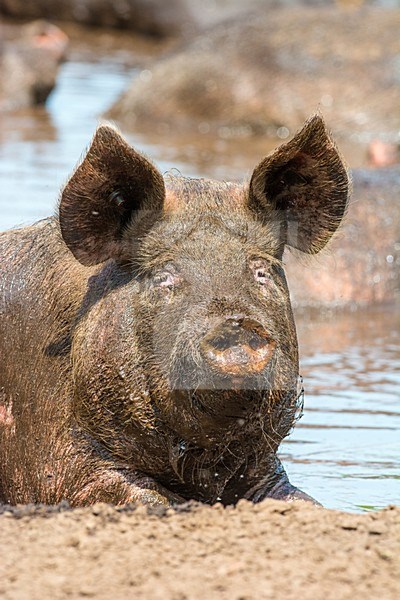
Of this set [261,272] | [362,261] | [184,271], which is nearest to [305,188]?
[261,272]

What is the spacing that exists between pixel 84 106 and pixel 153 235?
580 inches

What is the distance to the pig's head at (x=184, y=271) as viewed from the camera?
5.27m

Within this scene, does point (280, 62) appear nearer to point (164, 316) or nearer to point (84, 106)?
point (84, 106)

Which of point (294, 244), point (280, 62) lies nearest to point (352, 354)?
point (294, 244)

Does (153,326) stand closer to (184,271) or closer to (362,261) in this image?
(184,271)

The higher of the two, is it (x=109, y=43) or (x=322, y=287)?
(x=109, y=43)

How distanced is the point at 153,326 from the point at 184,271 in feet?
0.84

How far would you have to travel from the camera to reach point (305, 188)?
238 inches

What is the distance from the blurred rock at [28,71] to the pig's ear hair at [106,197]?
45.7 ft

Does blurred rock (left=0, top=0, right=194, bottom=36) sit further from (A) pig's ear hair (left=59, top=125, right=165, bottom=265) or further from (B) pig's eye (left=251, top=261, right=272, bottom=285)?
(B) pig's eye (left=251, top=261, right=272, bottom=285)

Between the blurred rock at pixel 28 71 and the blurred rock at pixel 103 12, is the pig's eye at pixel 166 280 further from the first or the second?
the blurred rock at pixel 103 12

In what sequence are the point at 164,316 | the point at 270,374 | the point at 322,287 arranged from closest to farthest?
the point at 270,374 → the point at 164,316 → the point at 322,287

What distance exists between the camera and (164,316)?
5.49m

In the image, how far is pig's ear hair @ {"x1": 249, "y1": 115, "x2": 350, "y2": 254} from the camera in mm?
5805
